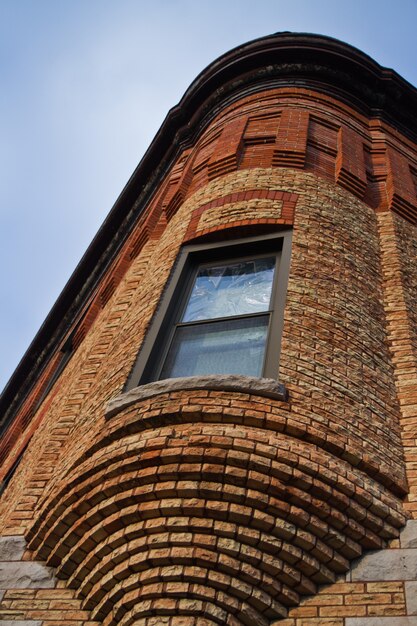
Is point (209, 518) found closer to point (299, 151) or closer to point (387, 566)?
point (387, 566)

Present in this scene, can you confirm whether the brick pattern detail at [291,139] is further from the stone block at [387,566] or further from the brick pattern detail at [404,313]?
the stone block at [387,566]

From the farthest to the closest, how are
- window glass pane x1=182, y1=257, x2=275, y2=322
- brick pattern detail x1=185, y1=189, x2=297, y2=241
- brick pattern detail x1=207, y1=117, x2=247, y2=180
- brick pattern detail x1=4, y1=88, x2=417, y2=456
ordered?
→ brick pattern detail x1=207, y1=117, x2=247, y2=180 → brick pattern detail x1=4, y1=88, x2=417, y2=456 → brick pattern detail x1=185, y1=189, x2=297, y2=241 → window glass pane x1=182, y1=257, x2=275, y2=322

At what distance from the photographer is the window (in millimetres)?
7090

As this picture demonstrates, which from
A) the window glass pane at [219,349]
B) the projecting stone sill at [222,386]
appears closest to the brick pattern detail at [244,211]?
the window glass pane at [219,349]

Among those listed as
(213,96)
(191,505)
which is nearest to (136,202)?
(213,96)

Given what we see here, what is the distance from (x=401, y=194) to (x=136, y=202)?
6.88 m

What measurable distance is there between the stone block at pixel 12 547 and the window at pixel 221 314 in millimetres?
1684

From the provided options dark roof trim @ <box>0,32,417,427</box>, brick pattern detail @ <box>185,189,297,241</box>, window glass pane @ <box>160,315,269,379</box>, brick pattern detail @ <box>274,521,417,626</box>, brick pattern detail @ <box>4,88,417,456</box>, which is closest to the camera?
brick pattern detail @ <box>274,521,417,626</box>

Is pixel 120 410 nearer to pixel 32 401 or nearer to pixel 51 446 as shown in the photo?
pixel 51 446

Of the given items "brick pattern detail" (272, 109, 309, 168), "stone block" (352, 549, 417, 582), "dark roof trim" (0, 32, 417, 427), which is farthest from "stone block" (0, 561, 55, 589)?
"dark roof trim" (0, 32, 417, 427)

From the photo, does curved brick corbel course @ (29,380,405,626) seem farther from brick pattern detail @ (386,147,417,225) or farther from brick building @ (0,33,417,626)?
brick pattern detail @ (386,147,417,225)

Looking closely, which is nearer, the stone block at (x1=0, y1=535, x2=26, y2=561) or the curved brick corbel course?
the curved brick corbel course

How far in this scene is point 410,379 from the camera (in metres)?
6.95

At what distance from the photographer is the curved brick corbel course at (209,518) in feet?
16.5
